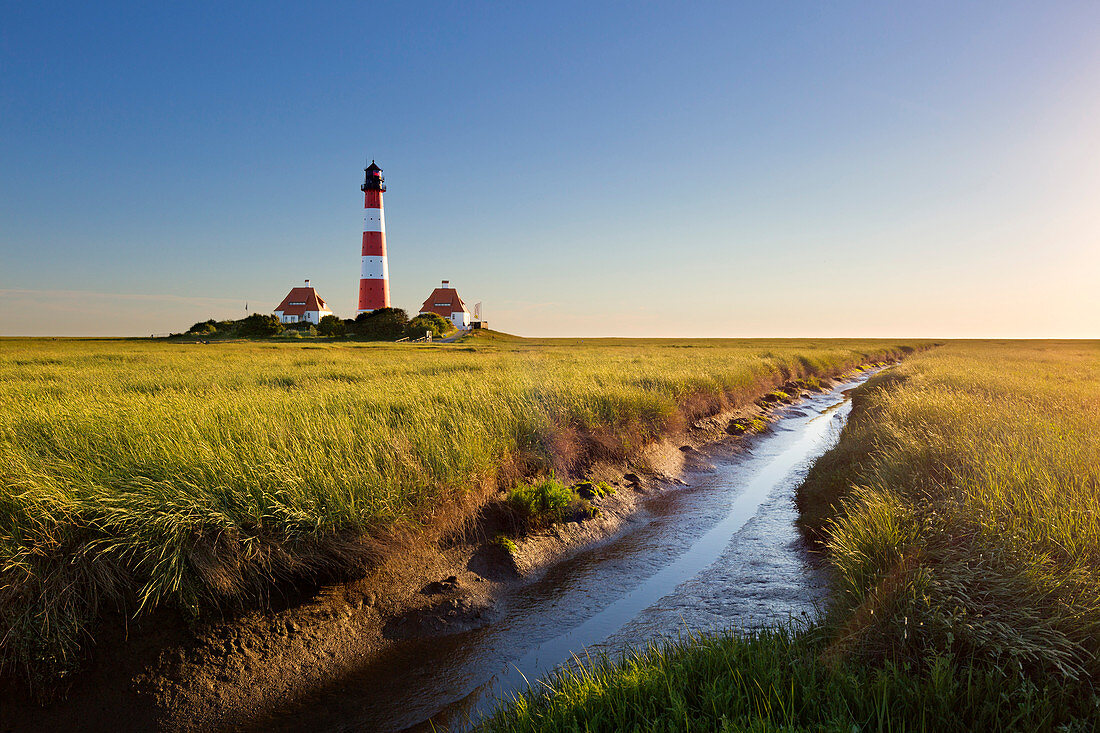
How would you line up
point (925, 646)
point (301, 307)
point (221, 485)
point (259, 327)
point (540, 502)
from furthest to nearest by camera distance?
point (301, 307)
point (259, 327)
point (540, 502)
point (221, 485)
point (925, 646)

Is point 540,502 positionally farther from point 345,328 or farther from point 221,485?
point 345,328

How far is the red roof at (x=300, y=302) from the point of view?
277 ft

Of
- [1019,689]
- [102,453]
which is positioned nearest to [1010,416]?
[1019,689]

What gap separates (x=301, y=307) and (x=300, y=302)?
1.21 meters

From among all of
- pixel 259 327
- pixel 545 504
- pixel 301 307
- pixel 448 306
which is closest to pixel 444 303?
pixel 448 306

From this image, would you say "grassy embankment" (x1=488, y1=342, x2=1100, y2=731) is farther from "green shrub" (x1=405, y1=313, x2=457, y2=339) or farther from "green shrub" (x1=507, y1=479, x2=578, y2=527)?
"green shrub" (x1=405, y1=313, x2=457, y2=339)

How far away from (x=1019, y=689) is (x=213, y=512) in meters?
6.22

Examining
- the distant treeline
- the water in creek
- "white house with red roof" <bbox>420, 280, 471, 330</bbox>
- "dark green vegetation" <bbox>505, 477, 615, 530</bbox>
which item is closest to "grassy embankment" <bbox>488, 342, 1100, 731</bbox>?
the water in creek

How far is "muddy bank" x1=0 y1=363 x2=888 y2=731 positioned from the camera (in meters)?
4.28

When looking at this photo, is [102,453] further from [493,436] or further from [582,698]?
[582,698]

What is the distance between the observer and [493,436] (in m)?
8.78

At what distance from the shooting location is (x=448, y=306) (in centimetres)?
8725

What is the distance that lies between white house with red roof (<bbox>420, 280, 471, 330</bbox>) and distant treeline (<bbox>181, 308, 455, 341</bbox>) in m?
18.6

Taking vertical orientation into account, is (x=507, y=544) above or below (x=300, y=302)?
below
